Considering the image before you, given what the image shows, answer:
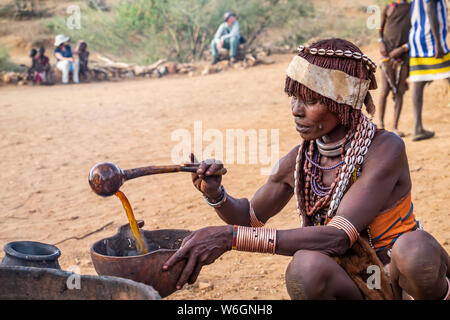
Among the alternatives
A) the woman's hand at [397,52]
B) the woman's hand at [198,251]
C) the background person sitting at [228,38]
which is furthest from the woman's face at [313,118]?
the background person sitting at [228,38]

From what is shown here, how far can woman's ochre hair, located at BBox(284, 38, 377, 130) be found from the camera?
2.37 metres

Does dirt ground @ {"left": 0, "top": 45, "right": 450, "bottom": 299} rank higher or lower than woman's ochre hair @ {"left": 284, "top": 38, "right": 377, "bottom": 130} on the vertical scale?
lower

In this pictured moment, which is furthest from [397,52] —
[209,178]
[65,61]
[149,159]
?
[65,61]

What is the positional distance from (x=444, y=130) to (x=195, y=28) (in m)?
10.6

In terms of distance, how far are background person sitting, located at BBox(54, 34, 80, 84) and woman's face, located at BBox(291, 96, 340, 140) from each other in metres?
12.1

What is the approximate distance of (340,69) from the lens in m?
2.37

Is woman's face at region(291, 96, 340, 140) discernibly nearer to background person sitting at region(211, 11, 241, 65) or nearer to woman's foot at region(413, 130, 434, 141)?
woman's foot at region(413, 130, 434, 141)

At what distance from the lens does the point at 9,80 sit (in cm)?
1319

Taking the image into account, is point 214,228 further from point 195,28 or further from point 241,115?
point 195,28

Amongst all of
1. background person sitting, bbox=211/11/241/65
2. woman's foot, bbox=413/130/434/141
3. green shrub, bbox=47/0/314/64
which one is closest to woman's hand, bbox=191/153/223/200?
woman's foot, bbox=413/130/434/141

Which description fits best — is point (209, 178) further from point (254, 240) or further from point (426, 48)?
point (426, 48)

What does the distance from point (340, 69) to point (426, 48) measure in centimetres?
456
